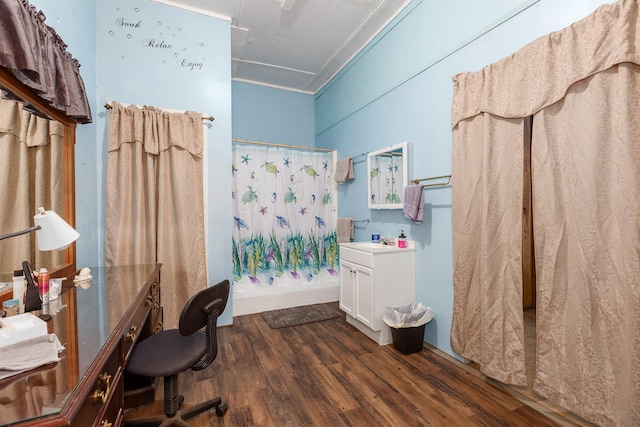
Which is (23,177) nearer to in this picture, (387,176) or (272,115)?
(387,176)

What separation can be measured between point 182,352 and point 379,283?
153cm

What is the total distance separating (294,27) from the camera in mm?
2900

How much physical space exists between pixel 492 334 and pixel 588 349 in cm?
49

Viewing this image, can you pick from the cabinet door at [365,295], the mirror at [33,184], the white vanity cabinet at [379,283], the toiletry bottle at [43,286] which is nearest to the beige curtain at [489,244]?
the white vanity cabinet at [379,283]

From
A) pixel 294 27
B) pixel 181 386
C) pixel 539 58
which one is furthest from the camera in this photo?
pixel 294 27

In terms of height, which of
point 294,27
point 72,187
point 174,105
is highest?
point 294,27

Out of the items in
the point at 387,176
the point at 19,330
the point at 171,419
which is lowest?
the point at 171,419

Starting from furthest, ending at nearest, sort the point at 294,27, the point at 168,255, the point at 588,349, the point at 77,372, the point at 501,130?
the point at 294,27 → the point at 168,255 → the point at 501,130 → the point at 588,349 → the point at 77,372

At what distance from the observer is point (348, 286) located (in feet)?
9.12

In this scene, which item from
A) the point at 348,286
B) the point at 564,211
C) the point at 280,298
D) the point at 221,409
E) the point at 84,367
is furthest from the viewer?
the point at 280,298

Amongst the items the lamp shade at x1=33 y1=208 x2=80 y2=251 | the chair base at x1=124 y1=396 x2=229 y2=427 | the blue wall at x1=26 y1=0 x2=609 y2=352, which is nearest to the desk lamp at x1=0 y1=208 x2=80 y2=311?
the lamp shade at x1=33 y1=208 x2=80 y2=251

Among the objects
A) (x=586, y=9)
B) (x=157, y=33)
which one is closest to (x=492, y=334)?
(x=586, y=9)

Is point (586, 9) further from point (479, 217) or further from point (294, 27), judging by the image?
point (294, 27)

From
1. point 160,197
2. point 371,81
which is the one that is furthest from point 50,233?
point 371,81
